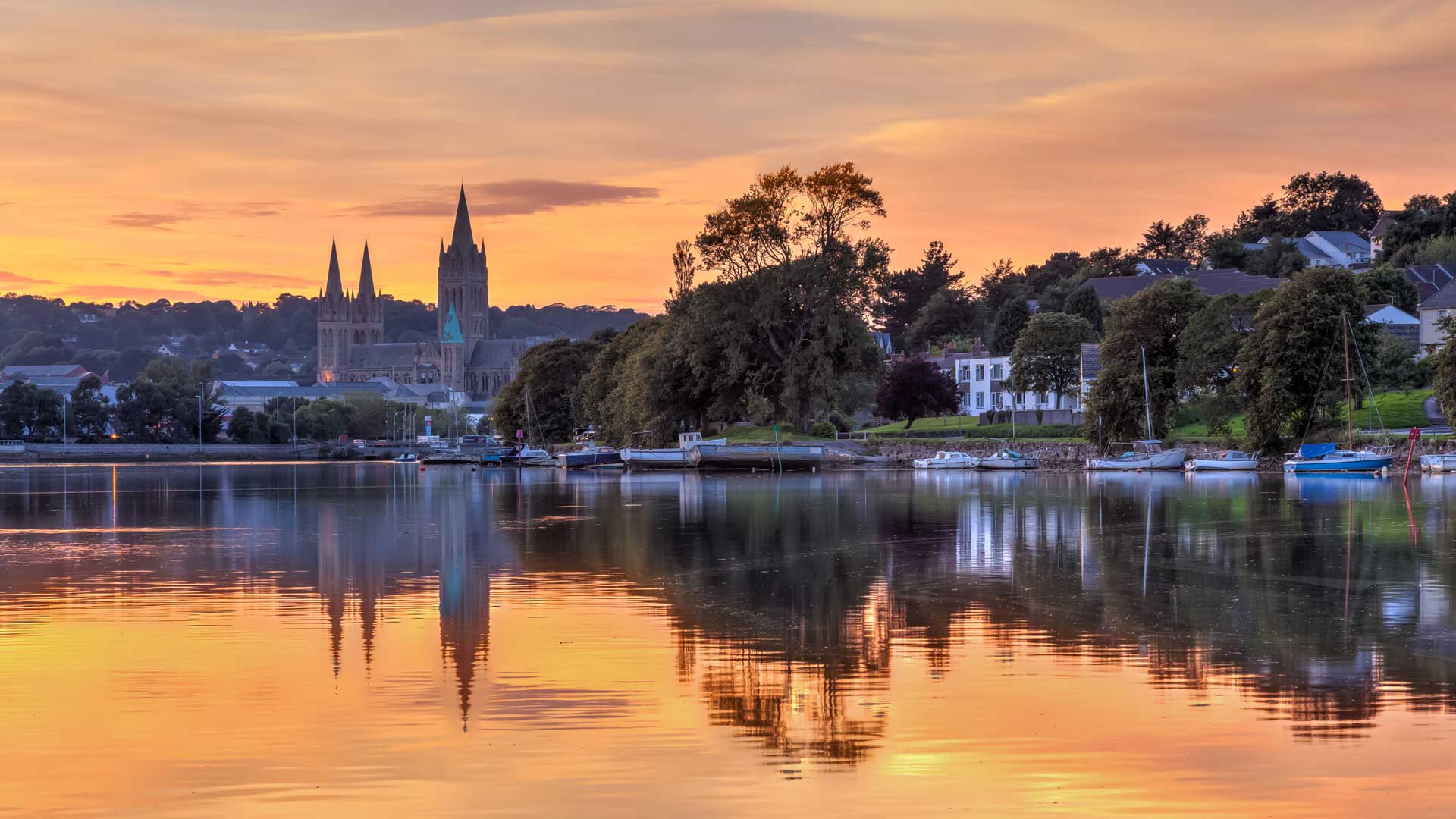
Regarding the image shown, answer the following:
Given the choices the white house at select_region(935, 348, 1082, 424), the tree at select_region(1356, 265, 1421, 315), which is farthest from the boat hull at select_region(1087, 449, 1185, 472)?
the tree at select_region(1356, 265, 1421, 315)

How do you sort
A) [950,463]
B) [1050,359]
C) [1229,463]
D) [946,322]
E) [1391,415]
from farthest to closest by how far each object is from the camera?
[946,322] → [1050,359] → [950,463] → [1391,415] → [1229,463]

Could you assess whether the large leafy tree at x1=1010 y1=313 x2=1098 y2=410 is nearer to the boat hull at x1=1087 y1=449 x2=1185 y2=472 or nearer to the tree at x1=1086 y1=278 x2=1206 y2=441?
the tree at x1=1086 y1=278 x2=1206 y2=441

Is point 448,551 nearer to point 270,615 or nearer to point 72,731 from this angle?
point 270,615

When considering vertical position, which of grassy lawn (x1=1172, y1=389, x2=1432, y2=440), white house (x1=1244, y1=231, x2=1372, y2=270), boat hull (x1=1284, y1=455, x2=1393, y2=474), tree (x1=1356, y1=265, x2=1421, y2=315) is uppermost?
white house (x1=1244, y1=231, x2=1372, y2=270)

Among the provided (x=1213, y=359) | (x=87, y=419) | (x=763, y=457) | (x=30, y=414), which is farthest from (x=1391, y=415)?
(x=30, y=414)

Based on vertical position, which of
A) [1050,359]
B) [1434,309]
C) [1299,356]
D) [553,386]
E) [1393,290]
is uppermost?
[1393,290]

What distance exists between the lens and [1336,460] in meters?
71.9

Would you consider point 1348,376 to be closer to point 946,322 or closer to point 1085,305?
point 1085,305

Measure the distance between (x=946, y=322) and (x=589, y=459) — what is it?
3336 inches

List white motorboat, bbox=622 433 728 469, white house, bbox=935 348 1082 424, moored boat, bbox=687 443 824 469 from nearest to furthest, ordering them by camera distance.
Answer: moored boat, bbox=687 443 824 469
white motorboat, bbox=622 433 728 469
white house, bbox=935 348 1082 424

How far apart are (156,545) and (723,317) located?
6233 centimetres

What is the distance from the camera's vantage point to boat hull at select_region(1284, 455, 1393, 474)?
7144 centimetres

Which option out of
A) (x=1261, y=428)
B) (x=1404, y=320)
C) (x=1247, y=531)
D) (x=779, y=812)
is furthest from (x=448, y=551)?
(x=1404, y=320)

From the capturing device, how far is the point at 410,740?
41.8 ft
